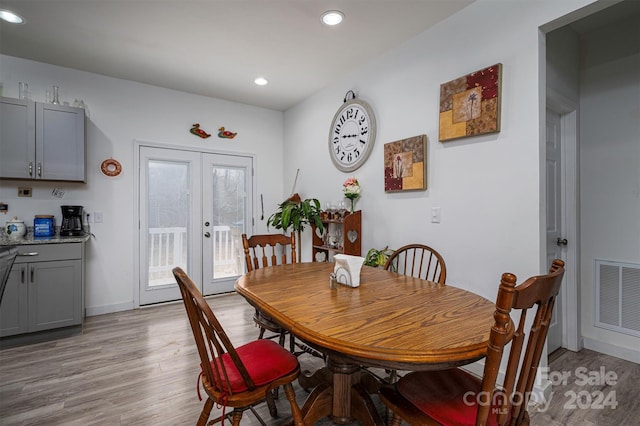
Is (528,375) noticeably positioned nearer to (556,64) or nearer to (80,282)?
(556,64)

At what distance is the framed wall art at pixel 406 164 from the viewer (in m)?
2.62

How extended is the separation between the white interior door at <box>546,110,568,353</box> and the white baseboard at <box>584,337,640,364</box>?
9.9 inches

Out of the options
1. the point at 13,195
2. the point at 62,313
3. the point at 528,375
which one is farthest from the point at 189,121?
the point at 528,375

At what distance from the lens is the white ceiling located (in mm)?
2344

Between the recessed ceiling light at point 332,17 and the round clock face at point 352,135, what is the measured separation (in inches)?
35.6

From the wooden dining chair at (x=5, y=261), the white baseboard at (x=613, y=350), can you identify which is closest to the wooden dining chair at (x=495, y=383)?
the wooden dining chair at (x=5, y=261)

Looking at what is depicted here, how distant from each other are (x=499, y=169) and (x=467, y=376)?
57.4 inches

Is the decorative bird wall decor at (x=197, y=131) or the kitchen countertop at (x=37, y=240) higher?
the decorative bird wall decor at (x=197, y=131)

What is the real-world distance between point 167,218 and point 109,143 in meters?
1.12

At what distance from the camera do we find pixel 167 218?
4.00 metres

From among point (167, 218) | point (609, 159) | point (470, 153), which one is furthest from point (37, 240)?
point (609, 159)

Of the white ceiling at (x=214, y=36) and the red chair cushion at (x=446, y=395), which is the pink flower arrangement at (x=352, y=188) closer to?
the white ceiling at (x=214, y=36)

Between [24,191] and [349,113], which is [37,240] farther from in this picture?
[349,113]

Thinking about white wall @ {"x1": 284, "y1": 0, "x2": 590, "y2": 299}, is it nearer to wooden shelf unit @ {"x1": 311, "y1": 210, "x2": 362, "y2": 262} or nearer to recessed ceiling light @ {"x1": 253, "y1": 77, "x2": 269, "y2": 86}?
wooden shelf unit @ {"x1": 311, "y1": 210, "x2": 362, "y2": 262}
